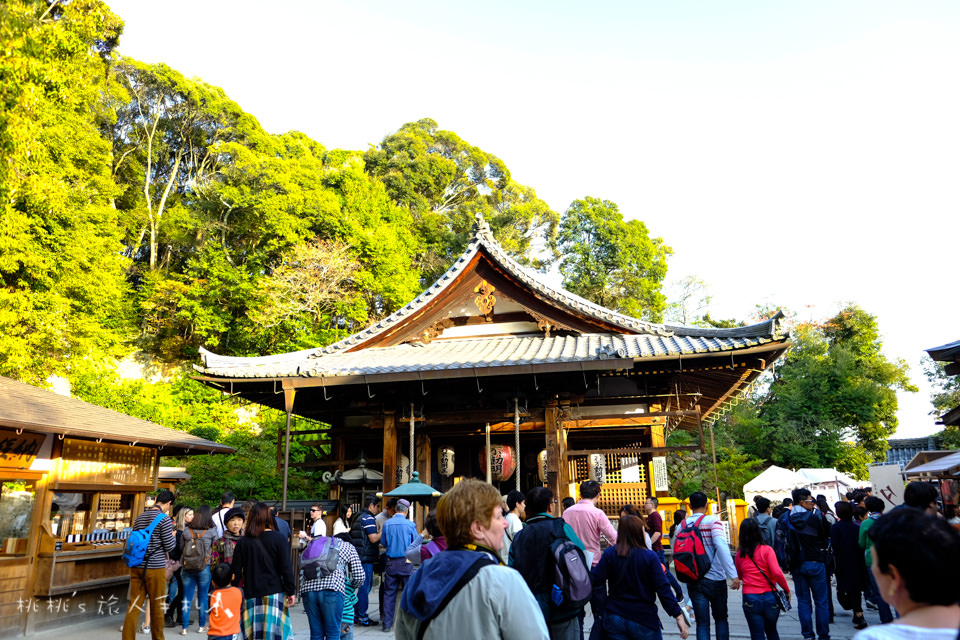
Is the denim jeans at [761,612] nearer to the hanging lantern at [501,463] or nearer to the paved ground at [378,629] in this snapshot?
the paved ground at [378,629]

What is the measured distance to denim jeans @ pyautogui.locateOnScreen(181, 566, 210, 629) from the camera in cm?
886

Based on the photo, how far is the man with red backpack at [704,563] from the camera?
19.3 ft

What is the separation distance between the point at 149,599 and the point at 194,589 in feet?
5.14

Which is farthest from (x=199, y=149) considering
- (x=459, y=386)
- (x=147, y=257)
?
(x=459, y=386)

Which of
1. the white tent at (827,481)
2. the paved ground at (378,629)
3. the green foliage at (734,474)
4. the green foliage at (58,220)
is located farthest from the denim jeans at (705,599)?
the green foliage at (734,474)

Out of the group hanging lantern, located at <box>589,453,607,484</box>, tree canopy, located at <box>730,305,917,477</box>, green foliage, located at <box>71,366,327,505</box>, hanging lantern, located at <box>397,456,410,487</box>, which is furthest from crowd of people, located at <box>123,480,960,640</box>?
tree canopy, located at <box>730,305,917,477</box>

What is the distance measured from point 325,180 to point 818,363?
2887 centimetres

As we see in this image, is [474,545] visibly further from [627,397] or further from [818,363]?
[818,363]

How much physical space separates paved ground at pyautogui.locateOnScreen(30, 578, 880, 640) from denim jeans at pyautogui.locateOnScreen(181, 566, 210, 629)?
0.82ft

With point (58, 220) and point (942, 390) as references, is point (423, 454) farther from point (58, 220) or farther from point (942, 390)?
point (942, 390)

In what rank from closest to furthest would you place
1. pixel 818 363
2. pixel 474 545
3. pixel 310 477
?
pixel 474 545 < pixel 310 477 < pixel 818 363

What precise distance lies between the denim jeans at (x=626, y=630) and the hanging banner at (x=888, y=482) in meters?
19.5

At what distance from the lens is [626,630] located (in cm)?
467

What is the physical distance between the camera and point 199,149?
122 feet
